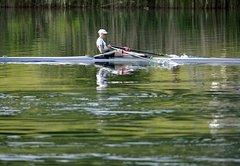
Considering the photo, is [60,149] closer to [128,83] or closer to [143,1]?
[128,83]

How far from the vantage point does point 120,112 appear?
16.9 metres

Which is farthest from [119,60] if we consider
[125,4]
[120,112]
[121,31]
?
[125,4]

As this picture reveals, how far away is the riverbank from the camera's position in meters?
59.2

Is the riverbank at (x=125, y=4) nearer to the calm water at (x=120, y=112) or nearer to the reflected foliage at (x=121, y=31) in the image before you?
the reflected foliage at (x=121, y=31)

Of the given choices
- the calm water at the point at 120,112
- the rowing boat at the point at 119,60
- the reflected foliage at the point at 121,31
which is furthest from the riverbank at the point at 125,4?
the rowing boat at the point at 119,60

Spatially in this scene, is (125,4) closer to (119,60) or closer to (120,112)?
(119,60)

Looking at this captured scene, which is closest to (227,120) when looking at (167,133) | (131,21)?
(167,133)

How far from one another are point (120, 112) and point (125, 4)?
1845 inches

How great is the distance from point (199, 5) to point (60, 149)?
46950 millimetres

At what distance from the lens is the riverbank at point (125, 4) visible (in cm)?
A: 5925

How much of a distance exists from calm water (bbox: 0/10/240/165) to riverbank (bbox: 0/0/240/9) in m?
24.4

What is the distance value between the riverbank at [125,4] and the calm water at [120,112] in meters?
24.4

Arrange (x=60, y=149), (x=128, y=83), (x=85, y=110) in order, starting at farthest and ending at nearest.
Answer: (x=128, y=83)
(x=85, y=110)
(x=60, y=149)

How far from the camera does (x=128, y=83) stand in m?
22.1
